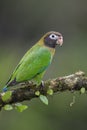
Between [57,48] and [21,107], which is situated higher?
[21,107]

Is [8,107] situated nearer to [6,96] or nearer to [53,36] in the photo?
[6,96]

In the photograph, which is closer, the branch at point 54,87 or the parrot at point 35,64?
the branch at point 54,87

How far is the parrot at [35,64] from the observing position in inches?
378

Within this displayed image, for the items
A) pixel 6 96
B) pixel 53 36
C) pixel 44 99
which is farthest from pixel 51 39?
pixel 6 96

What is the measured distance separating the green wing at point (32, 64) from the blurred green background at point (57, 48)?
6.77 meters

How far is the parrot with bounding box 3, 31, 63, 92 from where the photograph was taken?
31.5 ft

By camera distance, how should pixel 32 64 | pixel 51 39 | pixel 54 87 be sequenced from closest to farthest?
pixel 54 87 < pixel 32 64 < pixel 51 39

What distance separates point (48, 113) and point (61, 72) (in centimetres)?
92

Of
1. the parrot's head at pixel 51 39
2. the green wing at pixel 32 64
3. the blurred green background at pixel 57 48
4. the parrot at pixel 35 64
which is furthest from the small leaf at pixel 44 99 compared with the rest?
the blurred green background at pixel 57 48

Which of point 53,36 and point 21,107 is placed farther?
point 53,36

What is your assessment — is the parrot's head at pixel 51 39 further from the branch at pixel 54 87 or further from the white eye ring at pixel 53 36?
the branch at pixel 54 87

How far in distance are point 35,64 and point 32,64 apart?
0.25 feet

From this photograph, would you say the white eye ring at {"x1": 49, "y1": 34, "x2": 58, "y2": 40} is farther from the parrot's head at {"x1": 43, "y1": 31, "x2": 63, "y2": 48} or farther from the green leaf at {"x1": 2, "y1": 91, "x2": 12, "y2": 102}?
the green leaf at {"x1": 2, "y1": 91, "x2": 12, "y2": 102}

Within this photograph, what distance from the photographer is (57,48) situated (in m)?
20.1
